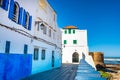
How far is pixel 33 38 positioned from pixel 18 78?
15.3 ft

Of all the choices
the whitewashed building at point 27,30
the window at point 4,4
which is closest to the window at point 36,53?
the whitewashed building at point 27,30

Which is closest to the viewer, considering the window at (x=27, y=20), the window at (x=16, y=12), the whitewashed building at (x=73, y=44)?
the window at (x=16, y=12)

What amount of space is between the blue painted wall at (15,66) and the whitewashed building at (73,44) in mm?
24699

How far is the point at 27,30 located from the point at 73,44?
26.2m

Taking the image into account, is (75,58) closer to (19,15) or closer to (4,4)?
(19,15)

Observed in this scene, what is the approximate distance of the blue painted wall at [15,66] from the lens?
10.6 meters

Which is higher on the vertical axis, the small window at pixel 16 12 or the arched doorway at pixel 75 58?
the small window at pixel 16 12

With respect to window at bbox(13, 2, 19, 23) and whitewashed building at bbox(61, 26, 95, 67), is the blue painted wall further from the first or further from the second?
whitewashed building at bbox(61, 26, 95, 67)

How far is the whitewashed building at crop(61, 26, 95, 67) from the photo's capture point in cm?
3938

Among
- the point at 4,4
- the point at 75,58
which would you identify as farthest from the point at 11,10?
the point at 75,58

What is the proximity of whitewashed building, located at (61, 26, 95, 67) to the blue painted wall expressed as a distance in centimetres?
2470

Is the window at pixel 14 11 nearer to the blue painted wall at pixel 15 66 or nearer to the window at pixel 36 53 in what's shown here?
the blue painted wall at pixel 15 66

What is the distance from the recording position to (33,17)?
1641cm

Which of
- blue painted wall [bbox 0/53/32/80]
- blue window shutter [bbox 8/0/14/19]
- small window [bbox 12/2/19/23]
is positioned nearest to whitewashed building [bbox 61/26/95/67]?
blue painted wall [bbox 0/53/32/80]
